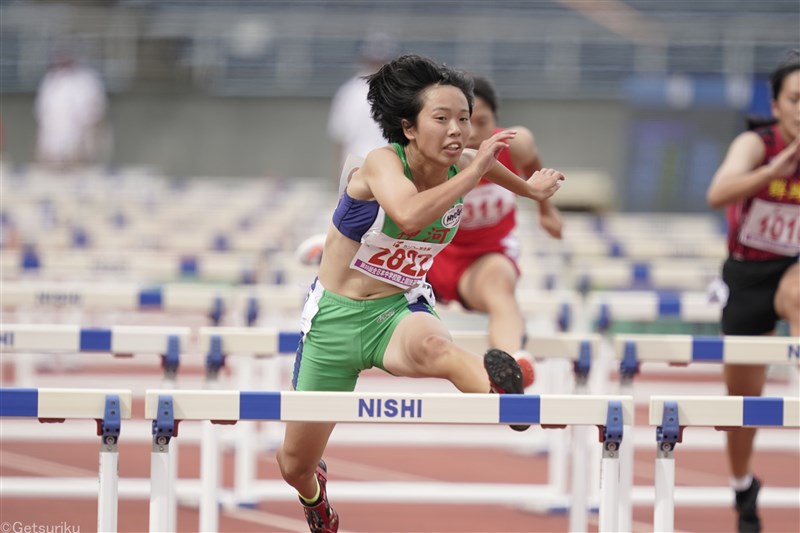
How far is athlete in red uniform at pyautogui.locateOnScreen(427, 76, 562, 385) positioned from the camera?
584cm

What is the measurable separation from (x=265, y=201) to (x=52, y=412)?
1022cm

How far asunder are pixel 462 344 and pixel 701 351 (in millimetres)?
955

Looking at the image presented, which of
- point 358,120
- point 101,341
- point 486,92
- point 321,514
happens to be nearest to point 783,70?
point 486,92

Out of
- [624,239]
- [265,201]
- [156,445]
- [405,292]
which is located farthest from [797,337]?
[265,201]

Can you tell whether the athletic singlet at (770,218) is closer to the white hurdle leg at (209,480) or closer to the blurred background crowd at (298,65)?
the white hurdle leg at (209,480)

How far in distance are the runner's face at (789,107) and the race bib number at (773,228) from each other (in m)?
0.29

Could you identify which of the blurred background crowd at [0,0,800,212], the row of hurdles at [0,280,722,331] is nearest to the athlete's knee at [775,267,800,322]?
the row of hurdles at [0,280,722,331]

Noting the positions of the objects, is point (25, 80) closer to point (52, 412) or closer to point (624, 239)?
point (624, 239)

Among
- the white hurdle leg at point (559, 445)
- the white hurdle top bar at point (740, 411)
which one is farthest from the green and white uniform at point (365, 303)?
the white hurdle leg at point (559, 445)

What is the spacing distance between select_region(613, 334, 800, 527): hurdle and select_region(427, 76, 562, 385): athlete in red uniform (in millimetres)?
515

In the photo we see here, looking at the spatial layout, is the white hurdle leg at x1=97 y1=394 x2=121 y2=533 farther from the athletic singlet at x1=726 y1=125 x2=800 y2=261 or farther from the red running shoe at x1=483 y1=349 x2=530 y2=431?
the athletic singlet at x1=726 y1=125 x2=800 y2=261

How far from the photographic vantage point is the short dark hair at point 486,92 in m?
5.97

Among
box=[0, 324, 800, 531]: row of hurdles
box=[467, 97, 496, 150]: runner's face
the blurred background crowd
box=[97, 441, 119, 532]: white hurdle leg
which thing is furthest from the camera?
the blurred background crowd

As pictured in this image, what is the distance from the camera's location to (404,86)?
14.6 ft
